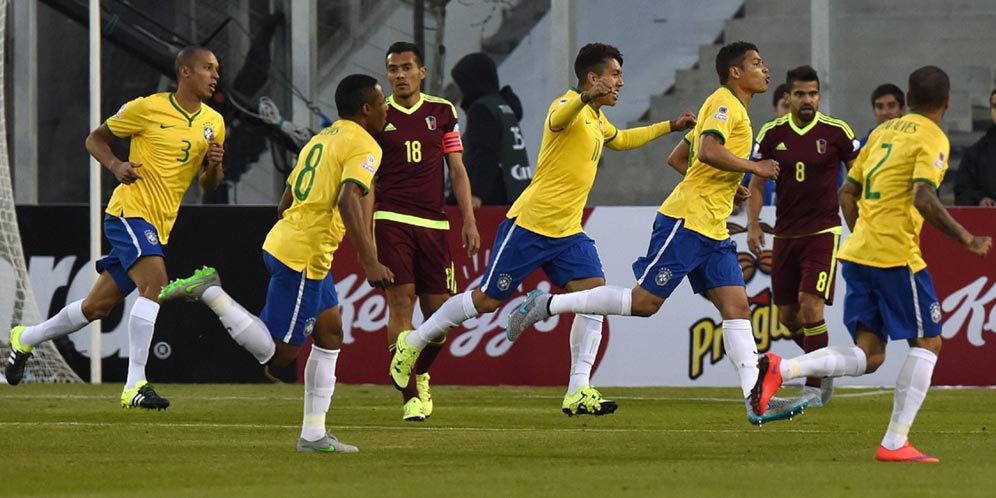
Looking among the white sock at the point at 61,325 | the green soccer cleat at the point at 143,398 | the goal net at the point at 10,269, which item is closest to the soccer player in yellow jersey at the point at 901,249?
the green soccer cleat at the point at 143,398

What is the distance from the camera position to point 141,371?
11141 millimetres

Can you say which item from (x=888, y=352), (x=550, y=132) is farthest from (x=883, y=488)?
(x=888, y=352)

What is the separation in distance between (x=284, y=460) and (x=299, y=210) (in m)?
1.29

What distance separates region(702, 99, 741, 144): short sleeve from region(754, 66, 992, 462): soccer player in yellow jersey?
1331mm

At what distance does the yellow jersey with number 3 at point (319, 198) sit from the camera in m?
8.77

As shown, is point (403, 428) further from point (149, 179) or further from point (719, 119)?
point (719, 119)

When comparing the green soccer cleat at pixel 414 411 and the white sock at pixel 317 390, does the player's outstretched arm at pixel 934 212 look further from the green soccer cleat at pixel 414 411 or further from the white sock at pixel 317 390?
the green soccer cleat at pixel 414 411

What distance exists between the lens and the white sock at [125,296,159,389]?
1116cm

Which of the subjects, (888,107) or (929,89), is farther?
(888,107)

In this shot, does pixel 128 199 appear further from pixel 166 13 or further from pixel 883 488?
pixel 166 13

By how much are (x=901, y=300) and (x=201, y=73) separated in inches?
198

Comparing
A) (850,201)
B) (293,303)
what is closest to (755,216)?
(850,201)

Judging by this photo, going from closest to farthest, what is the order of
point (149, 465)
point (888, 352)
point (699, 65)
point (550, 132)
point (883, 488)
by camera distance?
point (883, 488)
point (149, 465)
point (550, 132)
point (888, 352)
point (699, 65)

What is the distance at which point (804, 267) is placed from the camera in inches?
500
